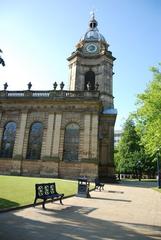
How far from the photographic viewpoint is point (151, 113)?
2464cm

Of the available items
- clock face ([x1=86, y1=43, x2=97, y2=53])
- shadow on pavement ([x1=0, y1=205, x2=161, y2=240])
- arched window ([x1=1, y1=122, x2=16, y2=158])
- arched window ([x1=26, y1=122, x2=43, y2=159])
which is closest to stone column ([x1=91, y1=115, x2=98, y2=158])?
arched window ([x1=26, y1=122, x2=43, y2=159])

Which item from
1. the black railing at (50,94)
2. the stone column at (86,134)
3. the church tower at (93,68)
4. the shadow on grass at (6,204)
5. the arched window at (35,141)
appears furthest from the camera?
the church tower at (93,68)

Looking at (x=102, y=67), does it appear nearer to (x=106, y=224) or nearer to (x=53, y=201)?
(x=53, y=201)

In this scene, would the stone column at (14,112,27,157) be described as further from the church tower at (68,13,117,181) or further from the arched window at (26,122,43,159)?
the church tower at (68,13,117,181)

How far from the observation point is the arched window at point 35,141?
33469mm

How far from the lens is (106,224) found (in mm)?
8055

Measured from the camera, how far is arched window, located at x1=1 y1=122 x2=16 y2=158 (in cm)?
3434

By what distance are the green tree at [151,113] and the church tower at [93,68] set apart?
42.9ft

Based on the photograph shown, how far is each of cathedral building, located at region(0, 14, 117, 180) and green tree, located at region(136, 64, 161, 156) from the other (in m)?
6.74

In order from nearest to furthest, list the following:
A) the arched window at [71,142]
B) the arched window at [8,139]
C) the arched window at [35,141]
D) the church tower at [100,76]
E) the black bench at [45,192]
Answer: the black bench at [45,192] → the arched window at [71,142] → the arched window at [35,141] → the arched window at [8,139] → the church tower at [100,76]

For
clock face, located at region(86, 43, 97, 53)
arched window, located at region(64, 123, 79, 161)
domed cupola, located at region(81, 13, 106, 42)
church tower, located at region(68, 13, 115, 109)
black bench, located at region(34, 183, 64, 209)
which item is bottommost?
black bench, located at region(34, 183, 64, 209)

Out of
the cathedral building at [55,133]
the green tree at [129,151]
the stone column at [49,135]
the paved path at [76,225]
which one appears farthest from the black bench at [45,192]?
the green tree at [129,151]

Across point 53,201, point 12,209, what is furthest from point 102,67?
point 12,209

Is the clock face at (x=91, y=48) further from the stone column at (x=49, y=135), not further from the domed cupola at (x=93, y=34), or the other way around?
the stone column at (x=49, y=135)
